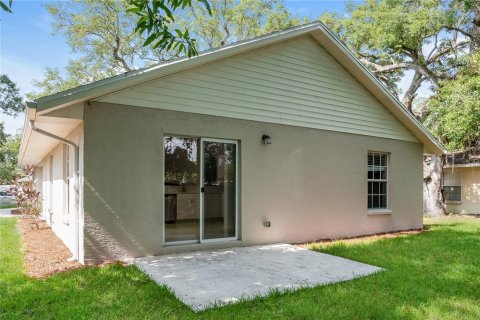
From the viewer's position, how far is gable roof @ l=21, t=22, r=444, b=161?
5.58 meters

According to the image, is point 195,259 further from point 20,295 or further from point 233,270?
point 20,295

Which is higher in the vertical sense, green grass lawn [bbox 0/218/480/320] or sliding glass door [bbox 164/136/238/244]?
sliding glass door [bbox 164/136/238/244]

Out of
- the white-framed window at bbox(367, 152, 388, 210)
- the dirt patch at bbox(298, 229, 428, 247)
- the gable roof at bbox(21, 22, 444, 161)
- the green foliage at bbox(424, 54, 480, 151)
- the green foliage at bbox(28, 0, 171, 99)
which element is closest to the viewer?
the gable roof at bbox(21, 22, 444, 161)

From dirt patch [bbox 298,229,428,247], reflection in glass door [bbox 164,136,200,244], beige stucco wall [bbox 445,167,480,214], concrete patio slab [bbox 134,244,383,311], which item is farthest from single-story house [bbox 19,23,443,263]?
beige stucco wall [bbox 445,167,480,214]

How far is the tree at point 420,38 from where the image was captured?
14727mm

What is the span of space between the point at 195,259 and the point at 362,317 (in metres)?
3.26

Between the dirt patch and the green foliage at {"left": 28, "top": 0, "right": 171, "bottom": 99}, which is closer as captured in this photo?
the dirt patch

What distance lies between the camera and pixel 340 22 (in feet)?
65.7

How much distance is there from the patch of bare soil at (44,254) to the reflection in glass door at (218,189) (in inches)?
100

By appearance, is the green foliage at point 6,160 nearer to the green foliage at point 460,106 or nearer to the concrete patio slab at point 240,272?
the concrete patio slab at point 240,272

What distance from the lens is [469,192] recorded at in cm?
1764

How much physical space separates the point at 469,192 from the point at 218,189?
617 inches

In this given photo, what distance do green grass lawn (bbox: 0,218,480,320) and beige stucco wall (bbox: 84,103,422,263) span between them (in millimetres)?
1061

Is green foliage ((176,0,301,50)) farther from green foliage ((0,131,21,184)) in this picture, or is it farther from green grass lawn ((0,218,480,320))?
green foliage ((0,131,21,184))
